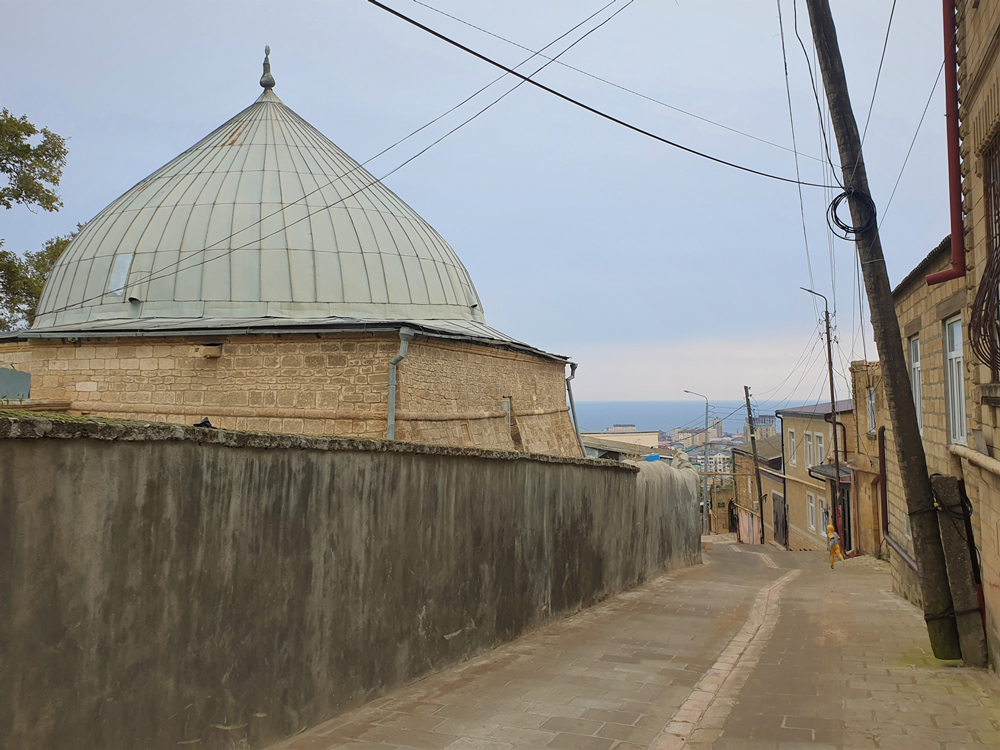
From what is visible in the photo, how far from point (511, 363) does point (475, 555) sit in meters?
8.79

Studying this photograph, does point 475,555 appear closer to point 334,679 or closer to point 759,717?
point 334,679

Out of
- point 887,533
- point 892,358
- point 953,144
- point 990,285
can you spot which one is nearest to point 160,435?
point 990,285

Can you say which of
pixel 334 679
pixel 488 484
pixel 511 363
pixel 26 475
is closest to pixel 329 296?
pixel 511 363

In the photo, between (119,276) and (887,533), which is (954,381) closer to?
(887,533)

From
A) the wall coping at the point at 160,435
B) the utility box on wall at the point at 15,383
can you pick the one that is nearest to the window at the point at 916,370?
the wall coping at the point at 160,435

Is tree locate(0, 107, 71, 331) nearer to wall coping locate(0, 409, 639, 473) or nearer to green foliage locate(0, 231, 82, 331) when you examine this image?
green foliage locate(0, 231, 82, 331)

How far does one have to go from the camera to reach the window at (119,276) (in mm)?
15117

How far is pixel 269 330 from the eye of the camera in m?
12.4

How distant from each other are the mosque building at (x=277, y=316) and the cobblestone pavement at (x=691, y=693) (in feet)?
16.0

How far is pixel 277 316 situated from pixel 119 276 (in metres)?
3.40

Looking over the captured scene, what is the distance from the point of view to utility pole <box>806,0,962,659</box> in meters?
7.92

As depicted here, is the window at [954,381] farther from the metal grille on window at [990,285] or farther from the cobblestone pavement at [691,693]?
the metal grille on window at [990,285]

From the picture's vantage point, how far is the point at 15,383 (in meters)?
13.9

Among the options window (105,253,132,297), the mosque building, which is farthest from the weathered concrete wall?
window (105,253,132,297)
